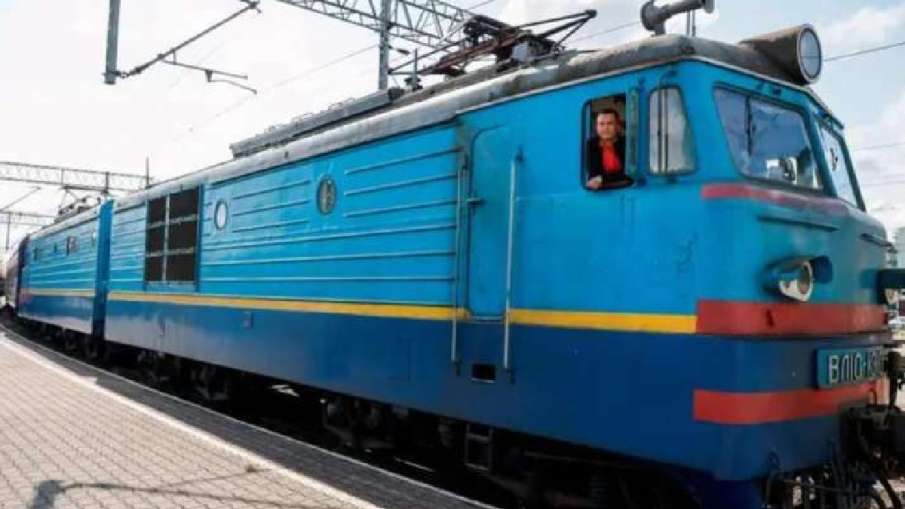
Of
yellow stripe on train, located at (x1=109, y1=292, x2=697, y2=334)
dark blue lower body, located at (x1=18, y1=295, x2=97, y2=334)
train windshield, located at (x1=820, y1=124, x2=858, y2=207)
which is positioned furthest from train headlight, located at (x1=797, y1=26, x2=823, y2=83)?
dark blue lower body, located at (x1=18, y1=295, x2=97, y2=334)

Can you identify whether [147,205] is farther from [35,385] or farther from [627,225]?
[627,225]

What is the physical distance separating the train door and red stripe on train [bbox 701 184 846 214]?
152 centimetres

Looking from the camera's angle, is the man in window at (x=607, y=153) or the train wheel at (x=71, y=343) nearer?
the man in window at (x=607, y=153)

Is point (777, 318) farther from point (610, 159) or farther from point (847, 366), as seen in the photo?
point (610, 159)

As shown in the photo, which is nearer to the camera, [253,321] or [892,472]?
[892,472]

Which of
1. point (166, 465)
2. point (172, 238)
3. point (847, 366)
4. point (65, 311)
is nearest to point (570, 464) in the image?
point (847, 366)

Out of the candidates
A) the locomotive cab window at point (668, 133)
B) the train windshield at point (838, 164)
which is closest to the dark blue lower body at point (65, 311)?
the locomotive cab window at point (668, 133)

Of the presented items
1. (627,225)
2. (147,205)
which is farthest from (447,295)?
(147,205)

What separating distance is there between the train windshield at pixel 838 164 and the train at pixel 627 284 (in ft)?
0.11

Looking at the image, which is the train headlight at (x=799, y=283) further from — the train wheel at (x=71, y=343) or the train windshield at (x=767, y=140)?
the train wheel at (x=71, y=343)

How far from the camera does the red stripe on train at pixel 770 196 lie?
4297 millimetres

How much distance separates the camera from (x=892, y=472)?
5004 millimetres

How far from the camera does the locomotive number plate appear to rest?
4.66 m

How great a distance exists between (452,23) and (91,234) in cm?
994
